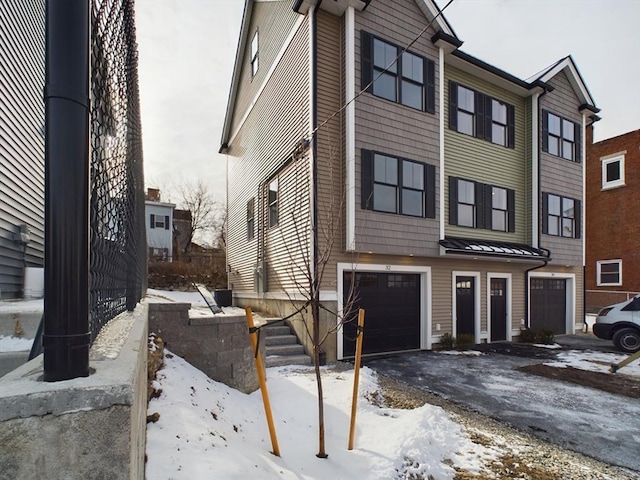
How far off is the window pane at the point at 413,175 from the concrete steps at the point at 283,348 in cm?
472

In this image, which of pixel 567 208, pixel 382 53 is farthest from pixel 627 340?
pixel 382 53

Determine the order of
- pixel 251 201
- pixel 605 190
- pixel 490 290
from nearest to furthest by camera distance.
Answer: pixel 490 290 < pixel 251 201 < pixel 605 190

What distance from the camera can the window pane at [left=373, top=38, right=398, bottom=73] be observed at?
29.2ft

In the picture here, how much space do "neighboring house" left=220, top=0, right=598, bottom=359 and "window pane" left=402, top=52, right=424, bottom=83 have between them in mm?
30

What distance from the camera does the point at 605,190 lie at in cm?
1917

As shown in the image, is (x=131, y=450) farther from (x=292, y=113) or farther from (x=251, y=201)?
(x=251, y=201)

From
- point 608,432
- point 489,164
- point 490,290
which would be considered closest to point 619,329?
point 490,290

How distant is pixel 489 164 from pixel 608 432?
862cm

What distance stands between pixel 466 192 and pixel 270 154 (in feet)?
19.7

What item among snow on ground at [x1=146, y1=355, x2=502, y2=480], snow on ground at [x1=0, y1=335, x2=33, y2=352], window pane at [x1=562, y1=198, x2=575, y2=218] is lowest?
snow on ground at [x1=146, y1=355, x2=502, y2=480]

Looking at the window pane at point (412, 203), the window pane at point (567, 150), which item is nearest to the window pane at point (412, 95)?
the window pane at point (412, 203)

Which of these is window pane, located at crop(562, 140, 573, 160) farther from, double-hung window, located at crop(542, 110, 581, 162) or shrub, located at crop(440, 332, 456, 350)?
shrub, located at crop(440, 332, 456, 350)

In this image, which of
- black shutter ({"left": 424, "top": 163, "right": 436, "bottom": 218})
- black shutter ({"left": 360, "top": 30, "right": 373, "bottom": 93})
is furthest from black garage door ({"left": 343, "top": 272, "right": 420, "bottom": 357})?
black shutter ({"left": 360, "top": 30, "right": 373, "bottom": 93})

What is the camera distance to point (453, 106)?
10.9m
